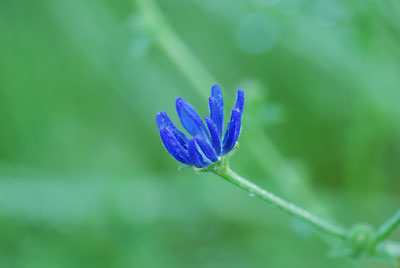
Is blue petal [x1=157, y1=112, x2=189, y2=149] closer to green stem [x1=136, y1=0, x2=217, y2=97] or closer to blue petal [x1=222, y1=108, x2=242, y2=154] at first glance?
blue petal [x1=222, y1=108, x2=242, y2=154]

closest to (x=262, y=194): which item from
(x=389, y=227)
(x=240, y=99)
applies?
(x=240, y=99)

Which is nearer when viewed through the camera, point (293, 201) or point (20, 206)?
point (293, 201)

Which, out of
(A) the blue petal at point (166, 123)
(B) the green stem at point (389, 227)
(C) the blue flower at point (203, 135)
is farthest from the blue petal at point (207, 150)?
(B) the green stem at point (389, 227)

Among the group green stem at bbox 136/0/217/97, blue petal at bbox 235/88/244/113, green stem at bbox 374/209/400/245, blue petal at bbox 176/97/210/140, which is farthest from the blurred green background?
blue petal at bbox 235/88/244/113

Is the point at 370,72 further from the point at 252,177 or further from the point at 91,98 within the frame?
the point at 91,98

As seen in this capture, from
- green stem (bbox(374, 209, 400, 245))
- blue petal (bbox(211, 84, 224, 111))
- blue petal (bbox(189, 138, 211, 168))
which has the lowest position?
blue petal (bbox(189, 138, 211, 168))

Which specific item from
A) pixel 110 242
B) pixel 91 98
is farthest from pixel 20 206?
→ pixel 91 98
